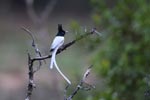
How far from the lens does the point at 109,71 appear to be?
5441mm

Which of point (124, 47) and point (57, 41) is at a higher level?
point (57, 41)

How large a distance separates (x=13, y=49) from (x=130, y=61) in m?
8.34

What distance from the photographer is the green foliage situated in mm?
5488

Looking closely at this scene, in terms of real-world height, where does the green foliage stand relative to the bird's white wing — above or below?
below

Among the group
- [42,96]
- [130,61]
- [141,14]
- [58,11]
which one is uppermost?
[141,14]

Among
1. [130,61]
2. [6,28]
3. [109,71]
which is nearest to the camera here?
[109,71]

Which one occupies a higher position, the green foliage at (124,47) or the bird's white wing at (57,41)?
the bird's white wing at (57,41)

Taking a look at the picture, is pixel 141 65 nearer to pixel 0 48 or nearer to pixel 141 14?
pixel 141 14

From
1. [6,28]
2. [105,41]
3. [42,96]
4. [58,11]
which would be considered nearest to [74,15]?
[58,11]

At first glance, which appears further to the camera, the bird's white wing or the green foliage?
the green foliage

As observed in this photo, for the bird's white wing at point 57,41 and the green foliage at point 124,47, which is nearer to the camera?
the bird's white wing at point 57,41

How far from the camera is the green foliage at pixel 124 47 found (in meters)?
5.49

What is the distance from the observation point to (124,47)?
19.2 ft

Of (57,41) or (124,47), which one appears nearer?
(57,41)
